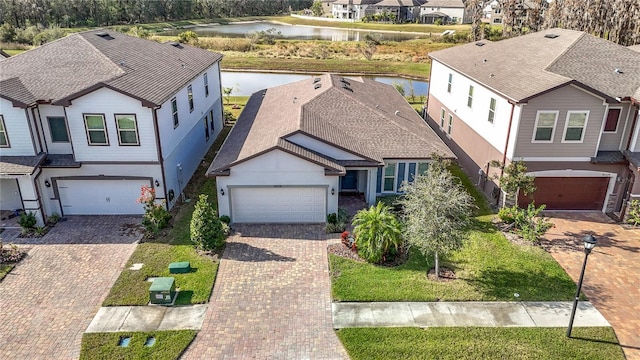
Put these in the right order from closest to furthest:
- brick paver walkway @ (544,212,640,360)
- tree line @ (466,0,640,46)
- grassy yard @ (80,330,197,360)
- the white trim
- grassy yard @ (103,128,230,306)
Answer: grassy yard @ (80,330,197,360)
brick paver walkway @ (544,212,640,360)
grassy yard @ (103,128,230,306)
the white trim
tree line @ (466,0,640,46)

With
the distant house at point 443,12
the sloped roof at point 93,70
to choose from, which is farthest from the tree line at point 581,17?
the distant house at point 443,12

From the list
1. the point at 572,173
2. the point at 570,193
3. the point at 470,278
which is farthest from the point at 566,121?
the point at 470,278

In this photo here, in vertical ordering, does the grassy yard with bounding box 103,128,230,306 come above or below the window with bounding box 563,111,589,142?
below

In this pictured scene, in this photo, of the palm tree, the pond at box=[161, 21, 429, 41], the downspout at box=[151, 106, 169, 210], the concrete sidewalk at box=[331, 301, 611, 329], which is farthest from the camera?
the pond at box=[161, 21, 429, 41]

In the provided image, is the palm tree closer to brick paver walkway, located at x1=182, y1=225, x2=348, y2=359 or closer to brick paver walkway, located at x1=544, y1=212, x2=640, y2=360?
brick paver walkway, located at x1=182, y1=225, x2=348, y2=359

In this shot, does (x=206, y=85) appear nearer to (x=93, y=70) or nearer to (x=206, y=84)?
(x=206, y=84)

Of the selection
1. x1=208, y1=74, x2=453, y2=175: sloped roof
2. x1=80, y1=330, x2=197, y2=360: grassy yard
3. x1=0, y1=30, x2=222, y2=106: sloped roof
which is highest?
x1=0, y1=30, x2=222, y2=106: sloped roof

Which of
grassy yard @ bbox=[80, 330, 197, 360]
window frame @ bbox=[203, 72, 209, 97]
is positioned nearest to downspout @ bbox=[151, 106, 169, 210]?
grassy yard @ bbox=[80, 330, 197, 360]

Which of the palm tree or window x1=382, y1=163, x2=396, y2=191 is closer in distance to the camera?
the palm tree
